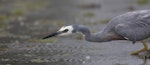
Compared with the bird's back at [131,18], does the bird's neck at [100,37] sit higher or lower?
lower

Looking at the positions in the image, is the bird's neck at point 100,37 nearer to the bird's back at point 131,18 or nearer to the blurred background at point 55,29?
the bird's back at point 131,18

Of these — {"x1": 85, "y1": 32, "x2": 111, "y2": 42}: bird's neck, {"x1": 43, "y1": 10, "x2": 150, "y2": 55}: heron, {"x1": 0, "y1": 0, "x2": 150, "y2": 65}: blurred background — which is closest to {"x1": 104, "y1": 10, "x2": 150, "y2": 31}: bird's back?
{"x1": 43, "y1": 10, "x2": 150, "y2": 55}: heron

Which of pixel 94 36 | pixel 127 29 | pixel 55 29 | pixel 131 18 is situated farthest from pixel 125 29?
pixel 55 29

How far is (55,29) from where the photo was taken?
730 inches

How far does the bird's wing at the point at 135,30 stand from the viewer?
12359 mm

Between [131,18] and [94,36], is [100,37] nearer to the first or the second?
[94,36]

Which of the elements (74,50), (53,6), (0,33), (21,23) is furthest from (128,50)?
(53,6)

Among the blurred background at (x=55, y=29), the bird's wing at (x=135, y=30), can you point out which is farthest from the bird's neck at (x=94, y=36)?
the blurred background at (x=55, y=29)

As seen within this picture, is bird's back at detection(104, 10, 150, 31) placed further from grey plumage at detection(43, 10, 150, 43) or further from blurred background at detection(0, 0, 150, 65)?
blurred background at detection(0, 0, 150, 65)

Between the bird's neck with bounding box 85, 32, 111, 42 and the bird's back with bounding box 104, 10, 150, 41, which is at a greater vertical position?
the bird's back with bounding box 104, 10, 150, 41

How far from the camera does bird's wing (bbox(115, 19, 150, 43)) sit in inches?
487

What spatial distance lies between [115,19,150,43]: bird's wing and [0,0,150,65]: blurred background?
0.53 m

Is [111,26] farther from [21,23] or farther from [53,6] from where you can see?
[53,6]

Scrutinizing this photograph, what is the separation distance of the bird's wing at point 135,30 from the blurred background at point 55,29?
0.53 m
